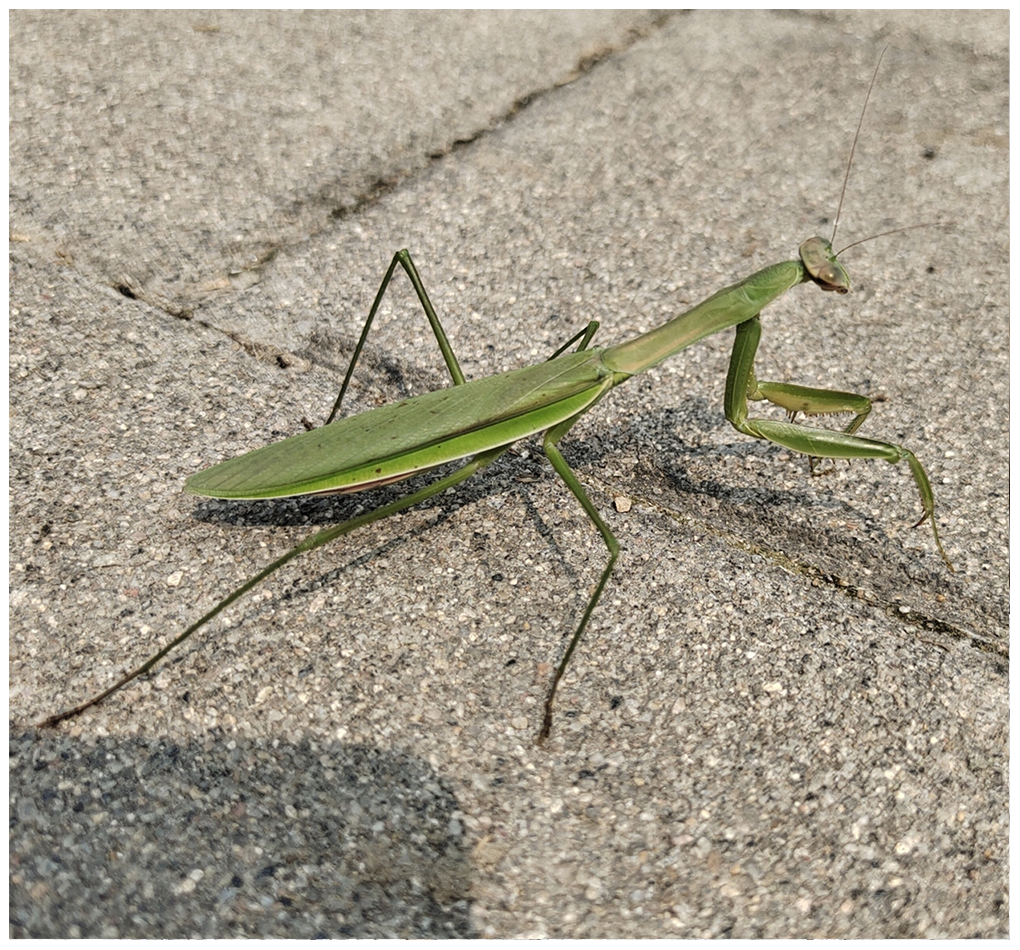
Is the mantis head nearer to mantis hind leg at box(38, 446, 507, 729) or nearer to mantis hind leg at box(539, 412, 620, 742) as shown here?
mantis hind leg at box(539, 412, 620, 742)

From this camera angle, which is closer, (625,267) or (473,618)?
(473,618)

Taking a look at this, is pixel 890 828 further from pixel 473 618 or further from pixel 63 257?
pixel 63 257

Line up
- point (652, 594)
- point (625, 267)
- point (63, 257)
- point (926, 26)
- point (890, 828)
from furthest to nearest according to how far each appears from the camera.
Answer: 1. point (926, 26)
2. point (625, 267)
3. point (63, 257)
4. point (652, 594)
5. point (890, 828)

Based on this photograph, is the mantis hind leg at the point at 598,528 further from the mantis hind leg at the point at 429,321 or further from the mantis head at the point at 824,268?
the mantis head at the point at 824,268

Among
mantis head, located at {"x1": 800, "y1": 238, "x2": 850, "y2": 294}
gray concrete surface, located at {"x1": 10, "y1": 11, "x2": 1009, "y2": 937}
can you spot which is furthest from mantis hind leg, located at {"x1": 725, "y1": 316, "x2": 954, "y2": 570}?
gray concrete surface, located at {"x1": 10, "y1": 11, "x2": 1009, "y2": 937}

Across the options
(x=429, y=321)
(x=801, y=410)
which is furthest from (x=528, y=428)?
(x=801, y=410)

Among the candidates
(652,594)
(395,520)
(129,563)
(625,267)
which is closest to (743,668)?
(652,594)

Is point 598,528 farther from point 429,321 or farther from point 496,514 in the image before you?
point 429,321
